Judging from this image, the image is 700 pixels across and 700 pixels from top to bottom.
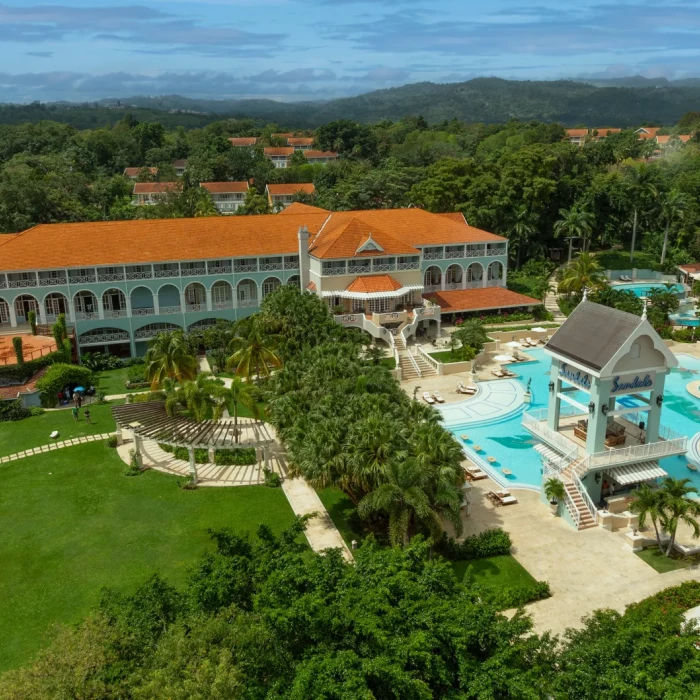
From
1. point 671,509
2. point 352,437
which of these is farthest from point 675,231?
A: point 352,437

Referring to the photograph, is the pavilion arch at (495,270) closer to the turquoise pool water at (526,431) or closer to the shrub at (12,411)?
the turquoise pool water at (526,431)

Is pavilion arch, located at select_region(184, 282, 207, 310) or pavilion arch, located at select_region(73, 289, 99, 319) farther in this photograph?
pavilion arch, located at select_region(184, 282, 207, 310)

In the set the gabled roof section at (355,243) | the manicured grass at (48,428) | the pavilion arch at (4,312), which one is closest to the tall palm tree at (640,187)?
the gabled roof section at (355,243)

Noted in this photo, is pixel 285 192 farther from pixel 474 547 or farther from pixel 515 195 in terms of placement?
pixel 474 547

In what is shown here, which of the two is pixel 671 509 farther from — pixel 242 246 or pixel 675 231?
pixel 675 231

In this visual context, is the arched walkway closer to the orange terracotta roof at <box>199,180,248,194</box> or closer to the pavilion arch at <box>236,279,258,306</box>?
the pavilion arch at <box>236,279,258,306</box>

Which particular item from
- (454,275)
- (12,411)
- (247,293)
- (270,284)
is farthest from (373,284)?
(12,411)

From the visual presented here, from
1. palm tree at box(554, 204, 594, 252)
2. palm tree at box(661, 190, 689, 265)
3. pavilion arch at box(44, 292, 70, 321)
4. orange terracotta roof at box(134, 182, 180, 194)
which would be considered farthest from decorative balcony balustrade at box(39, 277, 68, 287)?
orange terracotta roof at box(134, 182, 180, 194)

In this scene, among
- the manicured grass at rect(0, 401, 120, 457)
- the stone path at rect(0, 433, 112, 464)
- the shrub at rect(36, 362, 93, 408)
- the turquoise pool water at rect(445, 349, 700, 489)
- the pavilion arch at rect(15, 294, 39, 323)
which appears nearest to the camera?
the turquoise pool water at rect(445, 349, 700, 489)

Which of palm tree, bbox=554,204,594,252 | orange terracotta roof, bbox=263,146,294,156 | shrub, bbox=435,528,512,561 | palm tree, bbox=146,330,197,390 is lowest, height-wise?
shrub, bbox=435,528,512,561
